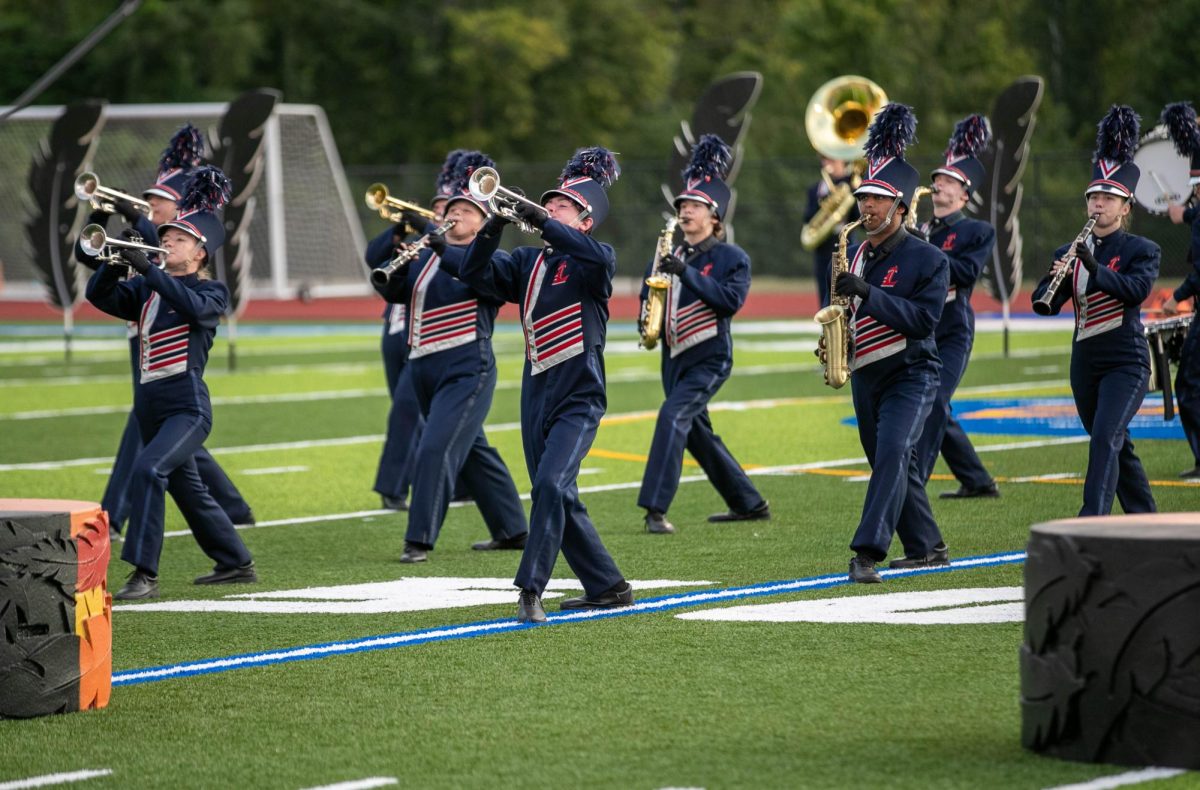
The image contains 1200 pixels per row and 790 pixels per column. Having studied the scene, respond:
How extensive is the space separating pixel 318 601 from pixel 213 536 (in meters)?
0.91

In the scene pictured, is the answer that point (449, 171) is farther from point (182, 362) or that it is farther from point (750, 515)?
point (750, 515)

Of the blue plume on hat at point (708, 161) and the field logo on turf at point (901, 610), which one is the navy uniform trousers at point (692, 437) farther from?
the field logo on turf at point (901, 610)

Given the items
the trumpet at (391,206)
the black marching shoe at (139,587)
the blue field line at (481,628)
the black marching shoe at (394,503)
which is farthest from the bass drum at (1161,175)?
the black marching shoe at (139,587)

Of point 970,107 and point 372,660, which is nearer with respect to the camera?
point 372,660

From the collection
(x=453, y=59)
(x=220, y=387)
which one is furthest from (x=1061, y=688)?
(x=453, y=59)

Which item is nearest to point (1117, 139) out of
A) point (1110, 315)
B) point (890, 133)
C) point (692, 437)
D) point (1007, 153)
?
point (1110, 315)

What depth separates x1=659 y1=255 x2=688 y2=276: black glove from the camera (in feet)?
33.0

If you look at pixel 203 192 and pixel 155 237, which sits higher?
pixel 203 192

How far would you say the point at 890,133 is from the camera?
9.11 m

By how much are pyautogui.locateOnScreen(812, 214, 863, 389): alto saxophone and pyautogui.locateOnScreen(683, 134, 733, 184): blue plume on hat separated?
2208 millimetres

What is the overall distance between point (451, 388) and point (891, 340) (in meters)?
2.48

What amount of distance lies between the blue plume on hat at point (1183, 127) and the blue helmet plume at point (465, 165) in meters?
3.82

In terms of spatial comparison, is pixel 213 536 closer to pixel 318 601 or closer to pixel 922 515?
pixel 318 601

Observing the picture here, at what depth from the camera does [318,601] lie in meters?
8.70
